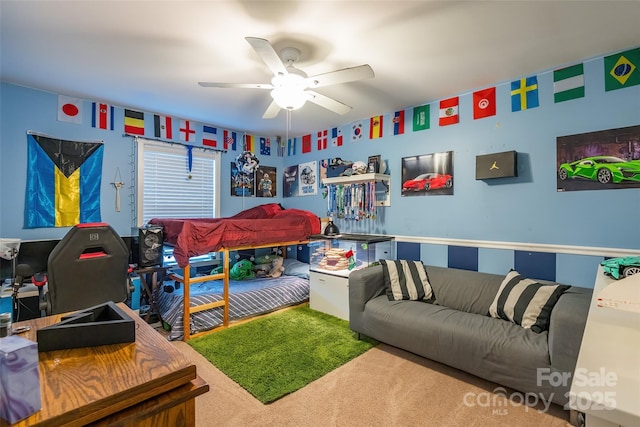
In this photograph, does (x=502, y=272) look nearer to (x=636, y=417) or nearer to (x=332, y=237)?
(x=332, y=237)

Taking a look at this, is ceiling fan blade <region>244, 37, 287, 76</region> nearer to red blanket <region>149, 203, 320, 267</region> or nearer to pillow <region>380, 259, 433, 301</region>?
red blanket <region>149, 203, 320, 267</region>

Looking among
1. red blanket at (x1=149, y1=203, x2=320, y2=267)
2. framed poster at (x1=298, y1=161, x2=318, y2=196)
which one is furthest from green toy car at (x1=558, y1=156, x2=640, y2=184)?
framed poster at (x1=298, y1=161, x2=318, y2=196)

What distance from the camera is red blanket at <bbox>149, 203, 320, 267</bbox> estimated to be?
2920 millimetres

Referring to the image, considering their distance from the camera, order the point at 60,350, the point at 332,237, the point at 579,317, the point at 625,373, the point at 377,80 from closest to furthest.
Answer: the point at 625,373
the point at 60,350
the point at 579,317
the point at 377,80
the point at 332,237

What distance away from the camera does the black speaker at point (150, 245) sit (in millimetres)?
3061

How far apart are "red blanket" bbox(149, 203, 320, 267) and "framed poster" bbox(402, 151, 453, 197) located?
1364 millimetres

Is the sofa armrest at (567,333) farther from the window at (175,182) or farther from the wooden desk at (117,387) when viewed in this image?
the window at (175,182)

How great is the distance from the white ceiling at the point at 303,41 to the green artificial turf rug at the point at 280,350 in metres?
2.47

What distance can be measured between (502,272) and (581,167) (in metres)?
1.11

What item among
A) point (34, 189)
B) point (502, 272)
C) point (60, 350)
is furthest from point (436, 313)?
point (34, 189)

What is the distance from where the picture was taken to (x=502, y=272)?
2.85 meters

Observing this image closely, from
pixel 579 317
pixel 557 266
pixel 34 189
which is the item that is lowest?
pixel 579 317

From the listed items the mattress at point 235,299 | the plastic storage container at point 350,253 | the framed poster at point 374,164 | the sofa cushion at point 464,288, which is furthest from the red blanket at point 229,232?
the sofa cushion at point 464,288

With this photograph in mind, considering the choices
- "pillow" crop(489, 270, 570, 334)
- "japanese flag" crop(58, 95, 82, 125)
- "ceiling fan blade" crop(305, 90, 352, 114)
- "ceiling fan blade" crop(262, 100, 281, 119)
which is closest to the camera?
"pillow" crop(489, 270, 570, 334)
